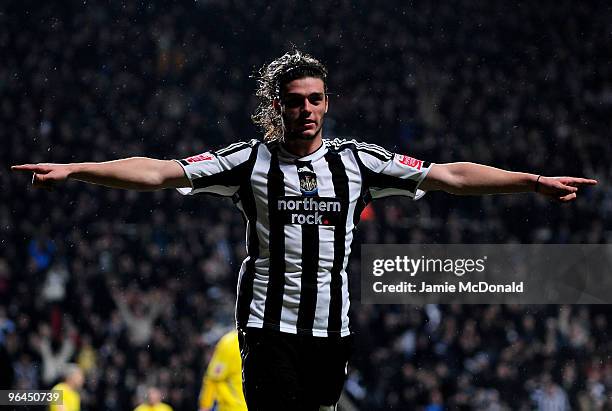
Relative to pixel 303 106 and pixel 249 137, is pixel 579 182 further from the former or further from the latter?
pixel 249 137

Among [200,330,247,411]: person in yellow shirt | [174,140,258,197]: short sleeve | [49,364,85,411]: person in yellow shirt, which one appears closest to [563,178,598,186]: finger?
[174,140,258,197]: short sleeve

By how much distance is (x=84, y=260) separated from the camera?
13.2 m

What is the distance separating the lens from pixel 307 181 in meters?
3.85

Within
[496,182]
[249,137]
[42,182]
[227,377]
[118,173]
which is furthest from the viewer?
[249,137]

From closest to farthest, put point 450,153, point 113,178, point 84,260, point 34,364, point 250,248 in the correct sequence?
point 113,178 < point 250,248 < point 34,364 < point 84,260 < point 450,153

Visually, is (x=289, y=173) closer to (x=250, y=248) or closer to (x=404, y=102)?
(x=250, y=248)

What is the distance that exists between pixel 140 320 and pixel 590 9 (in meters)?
10.6

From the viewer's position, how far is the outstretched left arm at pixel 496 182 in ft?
12.6

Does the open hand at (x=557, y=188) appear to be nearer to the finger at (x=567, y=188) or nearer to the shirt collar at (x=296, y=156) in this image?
the finger at (x=567, y=188)

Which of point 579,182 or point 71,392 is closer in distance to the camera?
point 579,182

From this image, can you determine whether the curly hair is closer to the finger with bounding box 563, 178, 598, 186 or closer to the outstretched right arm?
the outstretched right arm

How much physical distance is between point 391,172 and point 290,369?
2.86ft

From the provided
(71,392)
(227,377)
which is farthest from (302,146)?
(71,392)

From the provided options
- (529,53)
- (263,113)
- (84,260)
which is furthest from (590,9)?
(263,113)
